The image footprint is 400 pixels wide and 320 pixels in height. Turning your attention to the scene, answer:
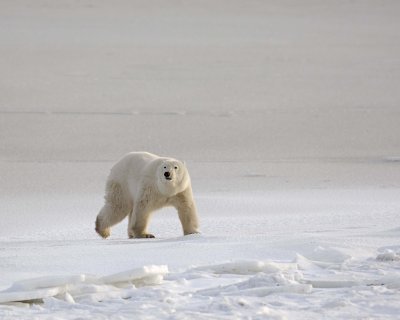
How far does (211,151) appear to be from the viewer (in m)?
9.93

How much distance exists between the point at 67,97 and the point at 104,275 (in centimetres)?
915

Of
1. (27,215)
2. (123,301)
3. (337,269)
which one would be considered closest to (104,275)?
(123,301)

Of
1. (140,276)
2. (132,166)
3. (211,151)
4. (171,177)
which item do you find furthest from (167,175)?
(211,151)

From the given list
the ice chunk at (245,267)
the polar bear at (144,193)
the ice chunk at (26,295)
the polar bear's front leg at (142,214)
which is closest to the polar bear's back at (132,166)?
the polar bear at (144,193)

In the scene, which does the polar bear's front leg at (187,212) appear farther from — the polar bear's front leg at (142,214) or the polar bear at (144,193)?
the polar bear's front leg at (142,214)

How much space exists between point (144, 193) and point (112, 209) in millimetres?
460

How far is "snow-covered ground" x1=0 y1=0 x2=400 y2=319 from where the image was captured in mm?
3527

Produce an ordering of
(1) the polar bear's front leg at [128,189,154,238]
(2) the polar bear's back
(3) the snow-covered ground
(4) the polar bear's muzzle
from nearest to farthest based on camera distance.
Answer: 1. (3) the snow-covered ground
2. (4) the polar bear's muzzle
3. (1) the polar bear's front leg at [128,189,154,238]
4. (2) the polar bear's back

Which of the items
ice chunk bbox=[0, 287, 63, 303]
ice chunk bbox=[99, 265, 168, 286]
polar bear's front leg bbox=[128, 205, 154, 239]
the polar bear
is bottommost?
ice chunk bbox=[0, 287, 63, 303]

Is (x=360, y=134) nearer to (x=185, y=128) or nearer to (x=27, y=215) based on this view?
(x=185, y=128)

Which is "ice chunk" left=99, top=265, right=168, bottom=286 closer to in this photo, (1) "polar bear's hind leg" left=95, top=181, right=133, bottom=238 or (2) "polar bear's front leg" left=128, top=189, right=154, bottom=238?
(2) "polar bear's front leg" left=128, top=189, right=154, bottom=238

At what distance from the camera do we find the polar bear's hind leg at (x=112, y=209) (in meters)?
5.91

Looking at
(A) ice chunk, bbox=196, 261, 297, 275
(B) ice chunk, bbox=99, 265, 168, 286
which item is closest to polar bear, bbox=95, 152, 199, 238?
(A) ice chunk, bbox=196, 261, 297, 275

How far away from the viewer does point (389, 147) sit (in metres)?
10.2
